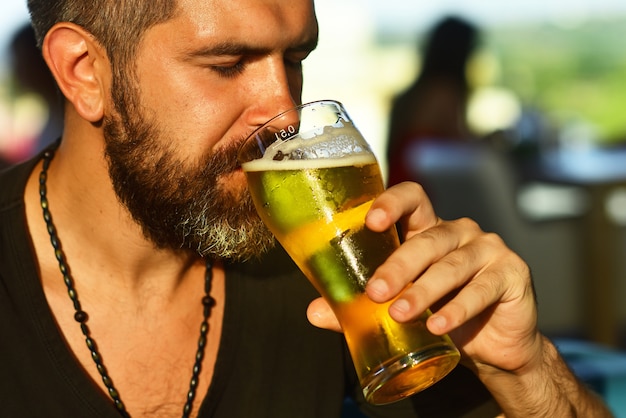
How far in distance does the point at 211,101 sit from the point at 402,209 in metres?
0.48

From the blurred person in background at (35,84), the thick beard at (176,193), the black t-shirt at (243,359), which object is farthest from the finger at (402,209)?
the blurred person in background at (35,84)

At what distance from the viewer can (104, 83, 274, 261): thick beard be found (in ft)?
5.20

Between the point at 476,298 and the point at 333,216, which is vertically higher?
the point at 333,216

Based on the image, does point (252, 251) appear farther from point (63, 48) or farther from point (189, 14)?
point (63, 48)

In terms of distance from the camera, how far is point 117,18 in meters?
1.68

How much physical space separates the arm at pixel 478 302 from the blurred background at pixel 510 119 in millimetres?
499

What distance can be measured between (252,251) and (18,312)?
45cm

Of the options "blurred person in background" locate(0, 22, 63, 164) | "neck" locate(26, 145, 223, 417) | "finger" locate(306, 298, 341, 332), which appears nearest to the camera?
"finger" locate(306, 298, 341, 332)

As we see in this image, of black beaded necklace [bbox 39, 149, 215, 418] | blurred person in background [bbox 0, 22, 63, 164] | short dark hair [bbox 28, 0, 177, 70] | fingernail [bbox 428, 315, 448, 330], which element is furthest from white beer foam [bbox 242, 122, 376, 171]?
blurred person in background [bbox 0, 22, 63, 164]

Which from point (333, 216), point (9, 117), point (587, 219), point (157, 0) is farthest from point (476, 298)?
point (9, 117)

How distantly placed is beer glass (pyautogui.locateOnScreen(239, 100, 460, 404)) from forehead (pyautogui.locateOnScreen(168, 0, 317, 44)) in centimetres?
32

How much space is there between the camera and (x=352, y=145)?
51.6 inches

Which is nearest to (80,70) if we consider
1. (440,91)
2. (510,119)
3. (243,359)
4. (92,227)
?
(92,227)

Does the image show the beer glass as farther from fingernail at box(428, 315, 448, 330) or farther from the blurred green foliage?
the blurred green foliage
